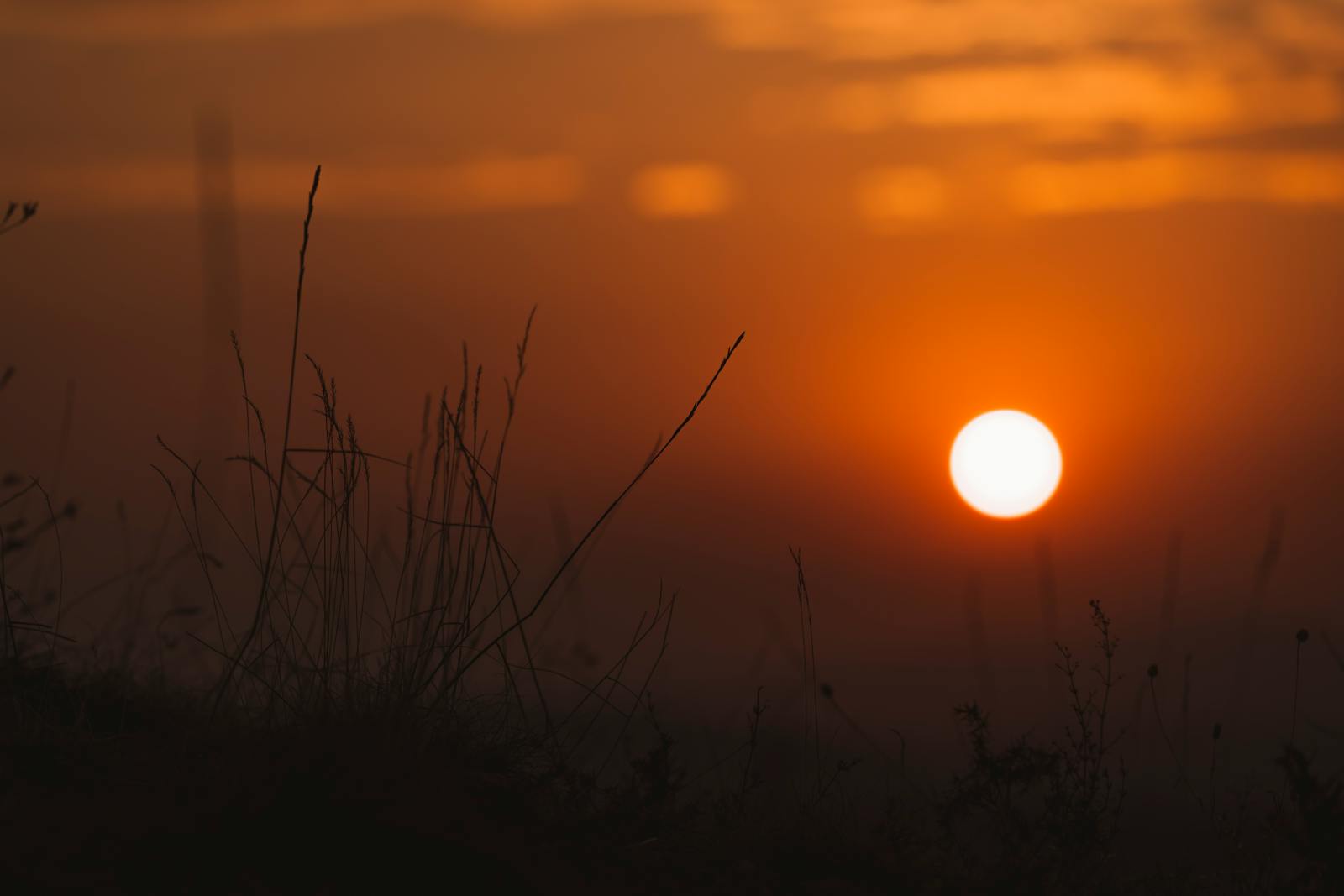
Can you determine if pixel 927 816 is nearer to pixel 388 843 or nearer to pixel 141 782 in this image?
pixel 388 843

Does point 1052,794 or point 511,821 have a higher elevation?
point 1052,794

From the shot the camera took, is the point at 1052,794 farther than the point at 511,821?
Yes

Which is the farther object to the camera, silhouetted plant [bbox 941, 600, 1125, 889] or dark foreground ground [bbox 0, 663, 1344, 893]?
silhouetted plant [bbox 941, 600, 1125, 889]

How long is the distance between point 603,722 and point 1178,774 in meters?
1.59

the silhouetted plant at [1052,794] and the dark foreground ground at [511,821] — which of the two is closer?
the dark foreground ground at [511,821]

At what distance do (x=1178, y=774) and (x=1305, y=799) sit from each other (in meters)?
0.63

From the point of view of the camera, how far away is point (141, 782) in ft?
8.29

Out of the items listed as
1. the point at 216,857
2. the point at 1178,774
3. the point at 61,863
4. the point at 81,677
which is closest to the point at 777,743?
the point at 1178,774

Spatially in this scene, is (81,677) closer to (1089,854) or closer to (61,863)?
(61,863)

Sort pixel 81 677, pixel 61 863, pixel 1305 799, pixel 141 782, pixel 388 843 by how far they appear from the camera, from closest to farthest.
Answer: pixel 61 863 → pixel 388 843 → pixel 141 782 → pixel 1305 799 → pixel 81 677

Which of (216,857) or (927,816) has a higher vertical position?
(927,816)

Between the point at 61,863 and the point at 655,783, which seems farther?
the point at 655,783

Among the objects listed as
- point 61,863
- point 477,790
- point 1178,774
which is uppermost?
point 1178,774

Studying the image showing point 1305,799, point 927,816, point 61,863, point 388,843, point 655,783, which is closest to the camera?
point 61,863
